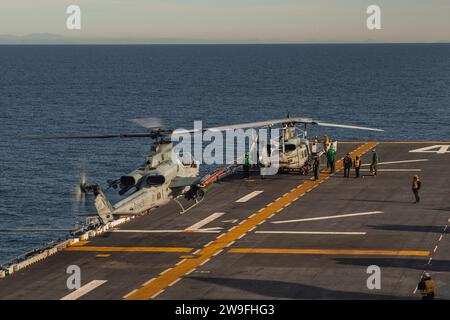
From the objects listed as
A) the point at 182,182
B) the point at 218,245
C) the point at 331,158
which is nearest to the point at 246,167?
the point at 331,158

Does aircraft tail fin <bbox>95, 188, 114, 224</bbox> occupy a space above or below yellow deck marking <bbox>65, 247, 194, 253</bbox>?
above

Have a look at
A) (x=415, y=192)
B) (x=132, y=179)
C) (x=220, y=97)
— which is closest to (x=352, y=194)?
(x=415, y=192)

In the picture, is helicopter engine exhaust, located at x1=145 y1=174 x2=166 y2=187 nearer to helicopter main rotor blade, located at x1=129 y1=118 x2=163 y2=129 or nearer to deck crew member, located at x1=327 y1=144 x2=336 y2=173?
helicopter main rotor blade, located at x1=129 y1=118 x2=163 y2=129

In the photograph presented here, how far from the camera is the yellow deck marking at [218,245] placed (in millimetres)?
35031

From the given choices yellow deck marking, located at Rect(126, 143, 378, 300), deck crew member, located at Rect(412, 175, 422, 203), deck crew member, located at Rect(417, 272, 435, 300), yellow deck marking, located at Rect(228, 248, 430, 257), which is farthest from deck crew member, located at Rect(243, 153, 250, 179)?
deck crew member, located at Rect(417, 272, 435, 300)

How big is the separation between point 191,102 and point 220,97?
51.4 ft

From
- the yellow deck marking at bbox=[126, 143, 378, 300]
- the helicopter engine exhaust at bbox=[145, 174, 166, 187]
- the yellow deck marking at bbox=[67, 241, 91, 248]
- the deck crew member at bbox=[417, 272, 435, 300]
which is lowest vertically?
the yellow deck marking at bbox=[67, 241, 91, 248]

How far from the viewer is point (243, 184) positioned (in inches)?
2362

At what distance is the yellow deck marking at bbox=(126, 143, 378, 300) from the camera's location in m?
35.0

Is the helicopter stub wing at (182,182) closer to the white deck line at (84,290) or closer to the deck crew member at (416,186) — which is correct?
the white deck line at (84,290)

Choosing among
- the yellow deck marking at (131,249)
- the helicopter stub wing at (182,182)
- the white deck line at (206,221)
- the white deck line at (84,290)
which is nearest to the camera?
the white deck line at (84,290)

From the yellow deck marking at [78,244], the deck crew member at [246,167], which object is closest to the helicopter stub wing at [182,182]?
the yellow deck marking at [78,244]

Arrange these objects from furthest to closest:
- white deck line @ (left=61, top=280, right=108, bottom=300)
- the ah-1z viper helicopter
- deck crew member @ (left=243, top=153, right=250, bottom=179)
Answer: deck crew member @ (left=243, top=153, right=250, bottom=179) → the ah-1z viper helicopter → white deck line @ (left=61, top=280, right=108, bottom=300)

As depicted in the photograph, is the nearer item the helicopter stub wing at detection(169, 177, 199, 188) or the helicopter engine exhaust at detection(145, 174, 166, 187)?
the helicopter engine exhaust at detection(145, 174, 166, 187)
